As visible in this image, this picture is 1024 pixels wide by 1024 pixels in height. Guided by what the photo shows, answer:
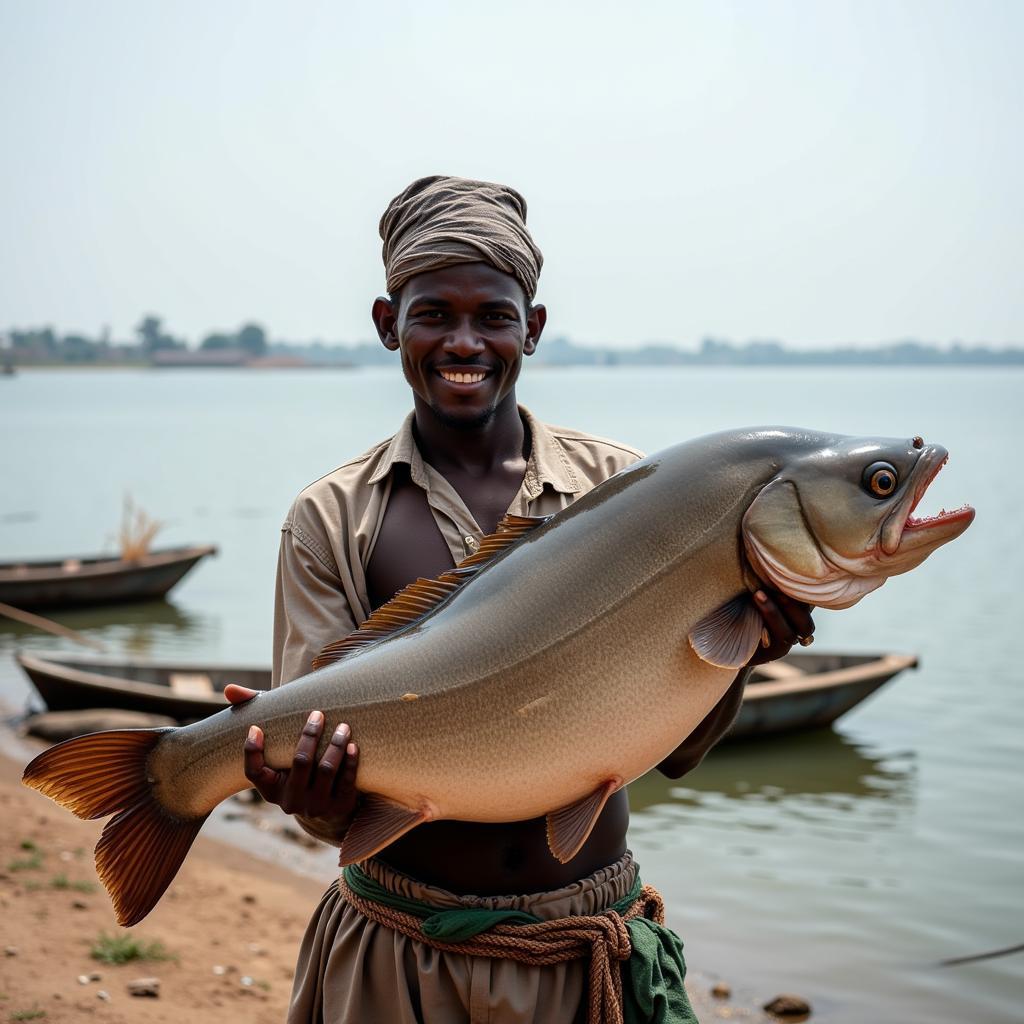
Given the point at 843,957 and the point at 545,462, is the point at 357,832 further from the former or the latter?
the point at 843,957

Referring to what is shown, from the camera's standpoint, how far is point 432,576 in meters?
2.95

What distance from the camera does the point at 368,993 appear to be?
2.79 m

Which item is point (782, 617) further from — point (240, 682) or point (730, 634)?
point (240, 682)

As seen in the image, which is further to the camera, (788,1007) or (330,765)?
(788,1007)

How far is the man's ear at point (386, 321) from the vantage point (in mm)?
3170

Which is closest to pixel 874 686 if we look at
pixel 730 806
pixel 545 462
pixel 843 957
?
pixel 730 806

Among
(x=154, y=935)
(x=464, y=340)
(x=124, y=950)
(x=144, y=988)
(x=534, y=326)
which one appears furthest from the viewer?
(x=154, y=935)

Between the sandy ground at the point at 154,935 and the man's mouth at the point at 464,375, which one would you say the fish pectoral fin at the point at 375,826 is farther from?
the sandy ground at the point at 154,935

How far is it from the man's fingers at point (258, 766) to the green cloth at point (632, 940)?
1.38 feet

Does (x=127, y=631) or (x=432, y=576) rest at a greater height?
(x=432, y=576)

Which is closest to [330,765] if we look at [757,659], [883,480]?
[757,659]

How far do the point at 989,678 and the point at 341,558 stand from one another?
15260 mm

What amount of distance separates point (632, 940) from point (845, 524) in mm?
1084

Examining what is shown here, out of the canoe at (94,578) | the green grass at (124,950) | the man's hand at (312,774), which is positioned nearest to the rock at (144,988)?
the green grass at (124,950)
